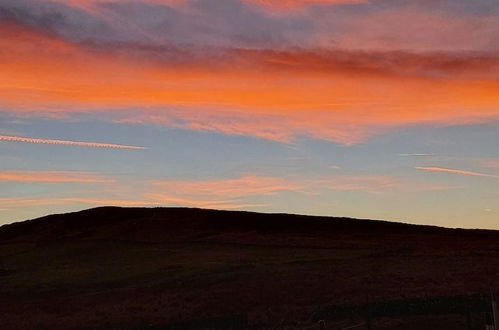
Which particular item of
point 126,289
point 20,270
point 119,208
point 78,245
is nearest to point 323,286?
point 126,289

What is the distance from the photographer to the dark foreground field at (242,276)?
157 ft

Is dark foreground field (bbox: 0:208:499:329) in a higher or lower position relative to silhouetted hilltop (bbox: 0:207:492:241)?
lower

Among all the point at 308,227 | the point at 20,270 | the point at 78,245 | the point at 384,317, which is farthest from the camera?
the point at 308,227

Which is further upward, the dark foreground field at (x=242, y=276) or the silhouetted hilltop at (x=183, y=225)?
the silhouetted hilltop at (x=183, y=225)

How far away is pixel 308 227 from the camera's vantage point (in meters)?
118

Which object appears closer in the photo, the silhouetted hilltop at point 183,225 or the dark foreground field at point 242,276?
the dark foreground field at point 242,276

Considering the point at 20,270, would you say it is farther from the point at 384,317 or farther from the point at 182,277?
the point at 384,317

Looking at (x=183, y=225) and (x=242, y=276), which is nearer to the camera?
(x=242, y=276)

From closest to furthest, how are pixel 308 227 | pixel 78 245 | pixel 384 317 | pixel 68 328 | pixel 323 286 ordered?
pixel 384 317 < pixel 68 328 < pixel 323 286 < pixel 78 245 < pixel 308 227

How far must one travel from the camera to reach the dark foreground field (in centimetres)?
4781

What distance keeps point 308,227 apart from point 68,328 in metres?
67.2

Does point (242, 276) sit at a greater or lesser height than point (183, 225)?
lesser

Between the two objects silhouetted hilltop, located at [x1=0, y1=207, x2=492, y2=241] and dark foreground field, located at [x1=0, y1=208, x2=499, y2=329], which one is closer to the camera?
dark foreground field, located at [x1=0, y1=208, x2=499, y2=329]

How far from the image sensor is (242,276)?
6738 cm
